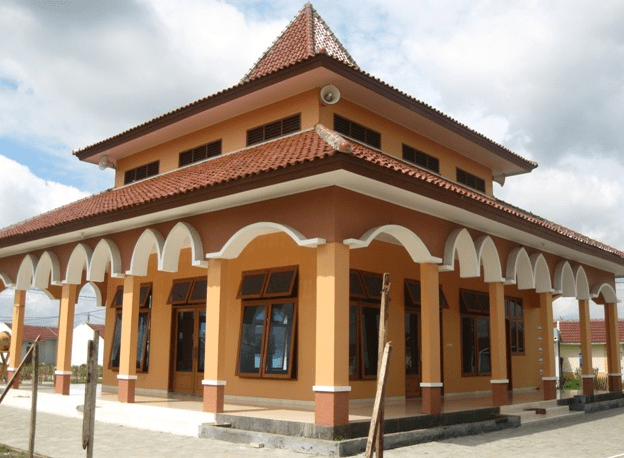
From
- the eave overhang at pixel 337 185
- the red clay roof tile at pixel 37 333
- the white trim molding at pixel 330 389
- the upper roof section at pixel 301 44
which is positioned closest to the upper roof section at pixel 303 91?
the upper roof section at pixel 301 44

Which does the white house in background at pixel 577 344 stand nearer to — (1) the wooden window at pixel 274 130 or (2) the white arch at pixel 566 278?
(2) the white arch at pixel 566 278

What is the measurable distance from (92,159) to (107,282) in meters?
3.52

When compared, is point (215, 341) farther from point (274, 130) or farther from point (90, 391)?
point (90, 391)

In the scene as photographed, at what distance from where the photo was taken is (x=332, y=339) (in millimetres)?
9289

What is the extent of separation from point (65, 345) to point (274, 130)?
272 inches

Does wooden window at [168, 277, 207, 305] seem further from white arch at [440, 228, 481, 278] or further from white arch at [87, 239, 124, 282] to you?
white arch at [440, 228, 481, 278]

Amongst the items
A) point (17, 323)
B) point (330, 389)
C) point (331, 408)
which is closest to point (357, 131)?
point (330, 389)

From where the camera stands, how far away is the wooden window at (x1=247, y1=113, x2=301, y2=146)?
1262 centimetres

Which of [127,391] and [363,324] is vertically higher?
[363,324]

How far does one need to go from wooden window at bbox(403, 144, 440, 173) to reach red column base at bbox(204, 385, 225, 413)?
6548mm

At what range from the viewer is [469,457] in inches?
341

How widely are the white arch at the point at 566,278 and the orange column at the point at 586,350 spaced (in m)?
0.94

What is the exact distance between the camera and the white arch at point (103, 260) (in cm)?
1348

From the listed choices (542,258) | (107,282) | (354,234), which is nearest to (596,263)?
(542,258)
